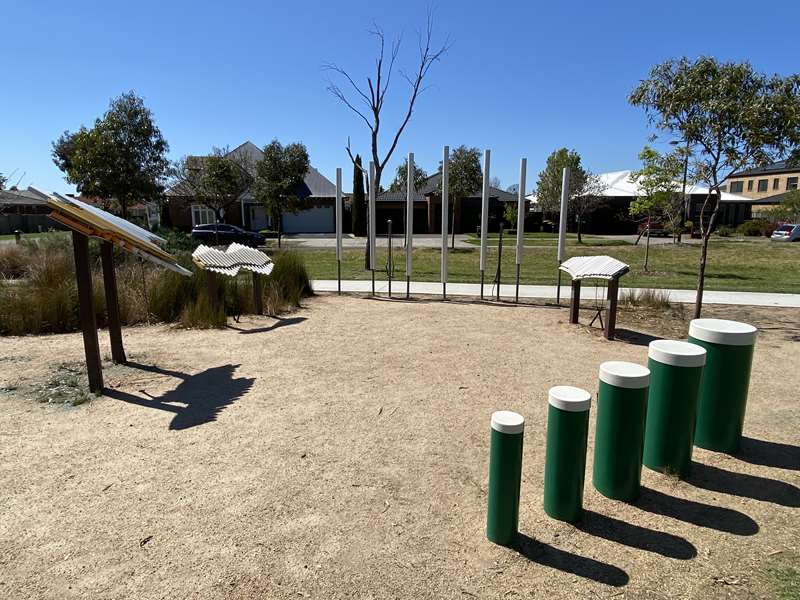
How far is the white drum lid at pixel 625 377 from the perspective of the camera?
3.45 m

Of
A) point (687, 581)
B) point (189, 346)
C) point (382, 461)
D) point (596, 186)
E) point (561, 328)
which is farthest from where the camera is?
point (596, 186)

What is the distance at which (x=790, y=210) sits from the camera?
44.2 metres

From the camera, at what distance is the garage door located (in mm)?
45281

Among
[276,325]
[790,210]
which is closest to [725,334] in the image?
[276,325]

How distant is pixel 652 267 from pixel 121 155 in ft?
80.3

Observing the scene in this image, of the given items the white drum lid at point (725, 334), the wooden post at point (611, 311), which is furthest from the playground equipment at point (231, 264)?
the white drum lid at point (725, 334)

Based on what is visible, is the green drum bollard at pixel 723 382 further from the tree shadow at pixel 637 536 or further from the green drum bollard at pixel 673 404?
the tree shadow at pixel 637 536

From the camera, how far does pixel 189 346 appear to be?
768 cm

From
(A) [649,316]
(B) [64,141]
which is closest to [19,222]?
(B) [64,141]

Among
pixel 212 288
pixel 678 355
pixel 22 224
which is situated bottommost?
pixel 212 288

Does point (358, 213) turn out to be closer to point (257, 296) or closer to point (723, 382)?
point (257, 296)

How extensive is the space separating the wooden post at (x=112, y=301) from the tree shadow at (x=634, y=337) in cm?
677

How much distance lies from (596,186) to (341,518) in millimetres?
38756

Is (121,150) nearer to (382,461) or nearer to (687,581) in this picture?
(382,461)
